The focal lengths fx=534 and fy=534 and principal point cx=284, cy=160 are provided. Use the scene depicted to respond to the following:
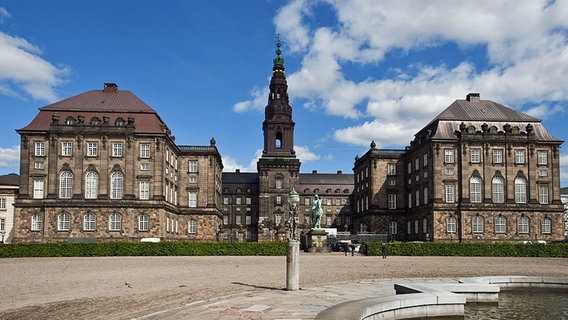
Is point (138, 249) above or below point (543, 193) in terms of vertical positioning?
below

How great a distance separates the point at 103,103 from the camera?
66250mm

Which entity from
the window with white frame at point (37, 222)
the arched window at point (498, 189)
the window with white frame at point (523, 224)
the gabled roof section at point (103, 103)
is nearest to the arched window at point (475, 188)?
the arched window at point (498, 189)

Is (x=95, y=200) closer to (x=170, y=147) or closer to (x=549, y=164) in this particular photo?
(x=170, y=147)

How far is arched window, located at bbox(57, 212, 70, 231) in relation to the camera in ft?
199

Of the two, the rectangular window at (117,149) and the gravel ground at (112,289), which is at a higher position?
the rectangular window at (117,149)

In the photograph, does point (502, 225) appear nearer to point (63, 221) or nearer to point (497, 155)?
point (497, 155)

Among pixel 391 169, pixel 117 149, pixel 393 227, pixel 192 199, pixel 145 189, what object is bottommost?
pixel 393 227

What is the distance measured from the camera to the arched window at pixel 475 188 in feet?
216

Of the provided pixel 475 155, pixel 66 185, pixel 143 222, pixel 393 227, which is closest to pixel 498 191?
pixel 475 155

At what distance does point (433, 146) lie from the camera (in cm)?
6675

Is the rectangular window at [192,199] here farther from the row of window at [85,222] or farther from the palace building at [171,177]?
the row of window at [85,222]

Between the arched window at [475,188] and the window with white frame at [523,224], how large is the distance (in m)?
5.36

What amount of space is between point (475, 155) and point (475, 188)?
13.4 ft

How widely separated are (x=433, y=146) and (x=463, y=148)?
3.57 meters
